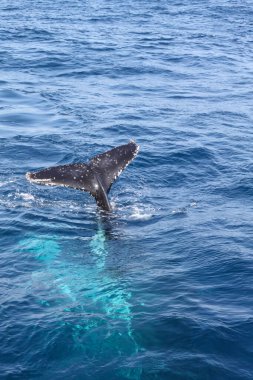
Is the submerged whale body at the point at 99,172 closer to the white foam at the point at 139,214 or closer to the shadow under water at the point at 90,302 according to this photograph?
the white foam at the point at 139,214

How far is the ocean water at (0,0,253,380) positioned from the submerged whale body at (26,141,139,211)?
81 cm

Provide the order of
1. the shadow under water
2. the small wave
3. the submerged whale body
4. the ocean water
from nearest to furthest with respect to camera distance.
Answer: the shadow under water → the ocean water → the submerged whale body → the small wave

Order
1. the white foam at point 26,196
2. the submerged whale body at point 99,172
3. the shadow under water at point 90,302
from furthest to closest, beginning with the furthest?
the white foam at point 26,196 < the submerged whale body at point 99,172 < the shadow under water at point 90,302

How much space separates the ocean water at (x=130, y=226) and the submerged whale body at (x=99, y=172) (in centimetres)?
81

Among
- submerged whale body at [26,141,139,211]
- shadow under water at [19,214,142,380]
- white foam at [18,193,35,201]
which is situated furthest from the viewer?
white foam at [18,193,35,201]

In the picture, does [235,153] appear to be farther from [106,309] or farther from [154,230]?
[106,309]

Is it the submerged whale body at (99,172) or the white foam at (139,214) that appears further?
the white foam at (139,214)

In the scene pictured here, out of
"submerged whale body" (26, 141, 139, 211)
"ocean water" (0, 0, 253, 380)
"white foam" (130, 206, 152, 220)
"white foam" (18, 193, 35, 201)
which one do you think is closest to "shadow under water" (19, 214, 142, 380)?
"ocean water" (0, 0, 253, 380)

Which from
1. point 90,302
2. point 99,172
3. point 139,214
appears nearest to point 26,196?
point 99,172

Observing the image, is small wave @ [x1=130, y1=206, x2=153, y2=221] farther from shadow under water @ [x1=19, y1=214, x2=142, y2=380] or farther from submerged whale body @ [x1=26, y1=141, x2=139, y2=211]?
shadow under water @ [x1=19, y1=214, x2=142, y2=380]

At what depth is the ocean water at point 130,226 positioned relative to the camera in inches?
409

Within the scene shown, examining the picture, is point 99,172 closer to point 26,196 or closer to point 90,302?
point 26,196

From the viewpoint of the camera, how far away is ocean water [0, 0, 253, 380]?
409 inches

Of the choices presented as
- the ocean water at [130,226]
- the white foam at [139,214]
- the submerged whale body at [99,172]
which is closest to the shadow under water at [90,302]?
the ocean water at [130,226]
